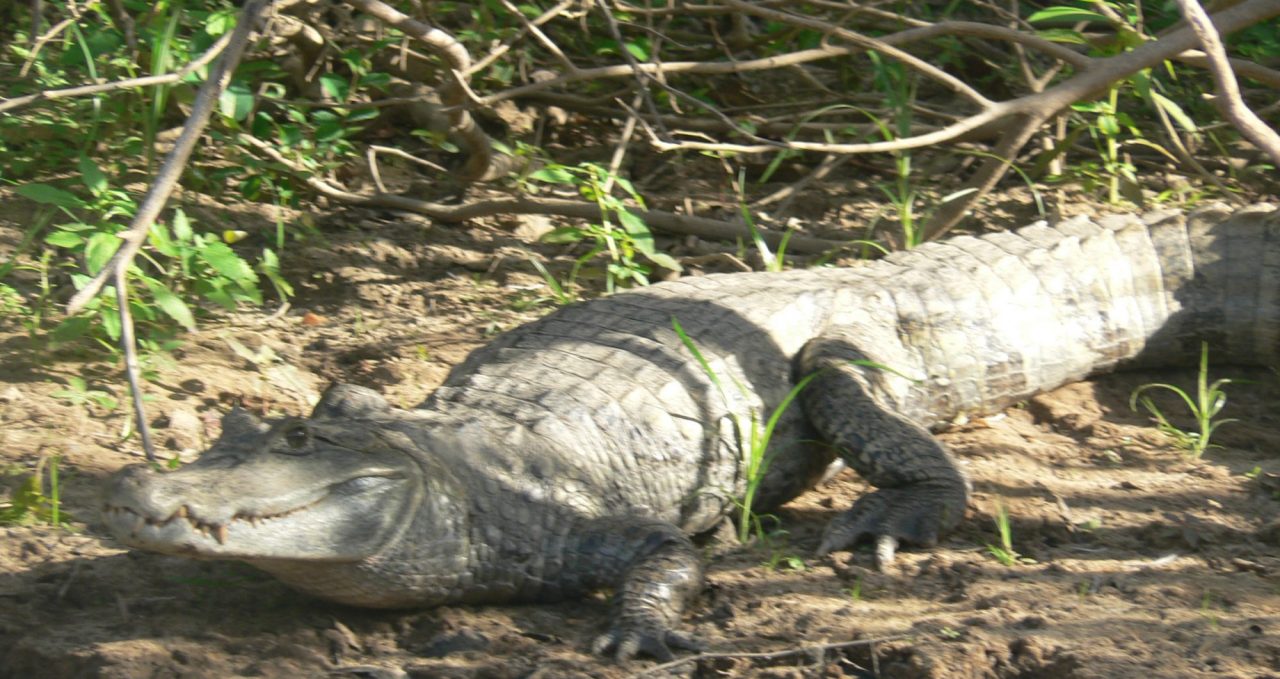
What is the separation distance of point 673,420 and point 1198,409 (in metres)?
1.90

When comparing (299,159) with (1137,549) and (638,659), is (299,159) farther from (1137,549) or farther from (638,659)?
(1137,549)

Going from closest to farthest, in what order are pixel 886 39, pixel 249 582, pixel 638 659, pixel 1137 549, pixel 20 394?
pixel 638 659
pixel 249 582
pixel 1137 549
pixel 20 394
pixel 886 39

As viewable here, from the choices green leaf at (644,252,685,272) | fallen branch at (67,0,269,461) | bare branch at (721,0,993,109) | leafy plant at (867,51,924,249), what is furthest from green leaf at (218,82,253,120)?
leafy plant at (867,51,924,249)

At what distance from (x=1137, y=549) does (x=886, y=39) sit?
232 centimetres

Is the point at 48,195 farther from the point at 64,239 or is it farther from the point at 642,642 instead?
the point at 642,642

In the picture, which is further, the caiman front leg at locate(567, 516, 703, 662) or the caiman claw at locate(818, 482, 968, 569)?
the caiman claw at locate(818, 482, 968, 569)

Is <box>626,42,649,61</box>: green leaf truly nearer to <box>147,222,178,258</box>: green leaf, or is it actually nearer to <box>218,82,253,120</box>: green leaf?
<box>218,82,253,120</box>: green leaf

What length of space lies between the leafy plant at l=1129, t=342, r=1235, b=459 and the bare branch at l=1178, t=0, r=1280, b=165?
1.23 m

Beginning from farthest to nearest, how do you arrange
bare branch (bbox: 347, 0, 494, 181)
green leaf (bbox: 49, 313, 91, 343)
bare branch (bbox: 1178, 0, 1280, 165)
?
1. bare branch (bbox: 347, 0, 494, 181)
2. green leaf (bbox: 49, 313, 91, 343)
3. bare branch (bbox: 1178, 0, 1280, 165)

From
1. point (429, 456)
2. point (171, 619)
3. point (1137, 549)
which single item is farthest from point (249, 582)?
point (1137, 549)

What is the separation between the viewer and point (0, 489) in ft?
11.5

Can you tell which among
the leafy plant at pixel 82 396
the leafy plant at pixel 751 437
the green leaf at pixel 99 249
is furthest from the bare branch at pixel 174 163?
the leafy plant at pixel 751 437

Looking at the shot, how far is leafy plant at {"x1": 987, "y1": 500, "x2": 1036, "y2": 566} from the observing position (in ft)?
10.8

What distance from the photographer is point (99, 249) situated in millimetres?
3666
